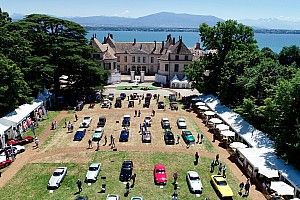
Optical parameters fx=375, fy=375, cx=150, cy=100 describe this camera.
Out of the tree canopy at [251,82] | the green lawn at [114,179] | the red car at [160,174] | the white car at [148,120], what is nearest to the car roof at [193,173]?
the green lawn at [114,179]

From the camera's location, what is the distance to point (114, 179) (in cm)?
3422

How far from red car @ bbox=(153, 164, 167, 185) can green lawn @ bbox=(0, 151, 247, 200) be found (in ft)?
1.61

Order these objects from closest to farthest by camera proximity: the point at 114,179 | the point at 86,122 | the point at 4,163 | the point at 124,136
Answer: the point at 114,179 → the point at 4,163 → the point at 124,136 → the point at 86,122

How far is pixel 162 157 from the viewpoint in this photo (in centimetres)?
4003

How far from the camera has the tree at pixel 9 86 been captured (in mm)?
47844

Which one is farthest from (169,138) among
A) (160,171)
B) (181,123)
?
(160,171)

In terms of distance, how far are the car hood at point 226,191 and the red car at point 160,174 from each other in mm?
5045

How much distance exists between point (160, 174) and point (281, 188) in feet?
34.4

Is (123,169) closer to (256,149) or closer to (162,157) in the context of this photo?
(162,157)

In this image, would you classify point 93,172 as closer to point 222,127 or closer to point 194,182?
point 194,182

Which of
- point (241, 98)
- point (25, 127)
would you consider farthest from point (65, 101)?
point (241, 98)

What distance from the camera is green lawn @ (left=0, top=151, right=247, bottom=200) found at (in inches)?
1233

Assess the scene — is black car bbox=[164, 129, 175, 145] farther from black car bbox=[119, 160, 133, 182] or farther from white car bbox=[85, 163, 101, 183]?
white car bbox=[85, 163, 101, 183]

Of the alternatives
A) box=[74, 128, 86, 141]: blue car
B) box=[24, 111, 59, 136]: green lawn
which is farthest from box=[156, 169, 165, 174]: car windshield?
box=[24, 111, 59, 136]: green lawn
